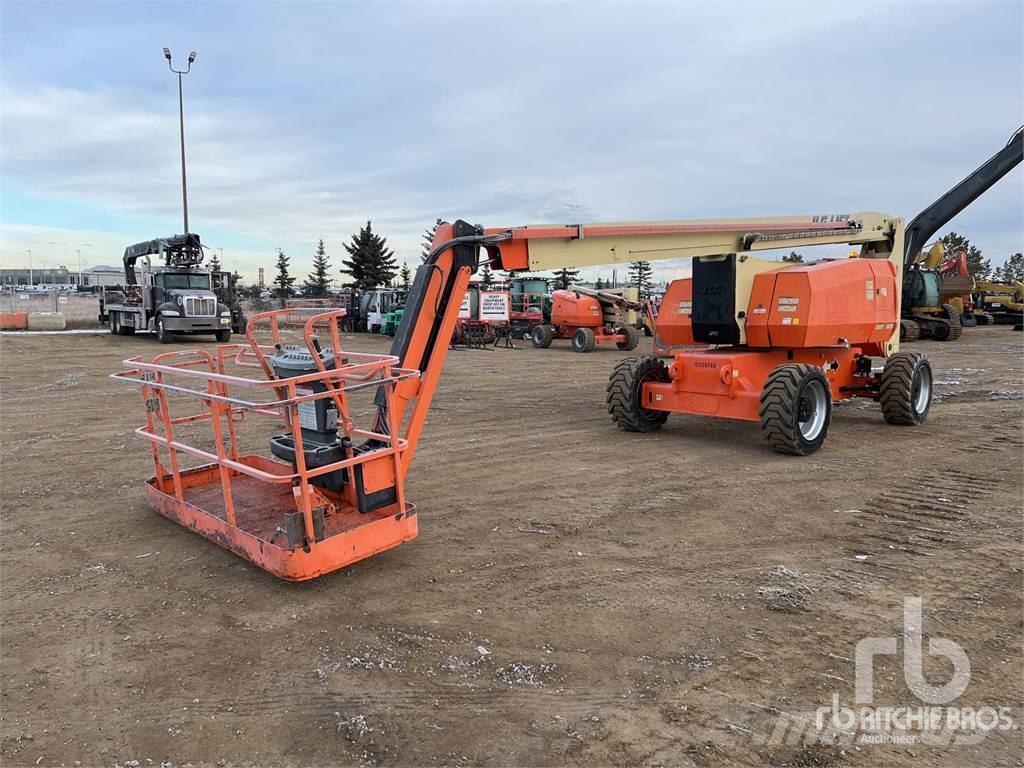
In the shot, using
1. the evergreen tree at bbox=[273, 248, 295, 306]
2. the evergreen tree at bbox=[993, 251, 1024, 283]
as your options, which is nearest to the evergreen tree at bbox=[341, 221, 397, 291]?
the evergreen tree at bbox=[273, 248, 295, 306]

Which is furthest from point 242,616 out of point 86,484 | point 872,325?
point 872,325

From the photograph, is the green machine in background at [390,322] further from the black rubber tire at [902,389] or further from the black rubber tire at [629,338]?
→ the black rubber tire at [902,389]

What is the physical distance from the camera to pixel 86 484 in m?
6.32

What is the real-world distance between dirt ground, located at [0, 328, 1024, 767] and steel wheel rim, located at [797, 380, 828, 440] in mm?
453

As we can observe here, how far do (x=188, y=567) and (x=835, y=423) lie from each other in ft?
26.2

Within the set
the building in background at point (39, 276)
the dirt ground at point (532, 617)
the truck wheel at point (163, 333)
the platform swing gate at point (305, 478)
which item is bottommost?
the dirt ground at point (532, 617)

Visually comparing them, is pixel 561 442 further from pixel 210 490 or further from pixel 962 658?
pixel 962 658

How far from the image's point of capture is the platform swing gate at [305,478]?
3953 millimetres

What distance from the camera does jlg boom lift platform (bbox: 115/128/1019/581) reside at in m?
4.33

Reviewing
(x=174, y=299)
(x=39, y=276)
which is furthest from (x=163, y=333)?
(x=39, y=276)

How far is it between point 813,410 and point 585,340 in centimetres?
1367

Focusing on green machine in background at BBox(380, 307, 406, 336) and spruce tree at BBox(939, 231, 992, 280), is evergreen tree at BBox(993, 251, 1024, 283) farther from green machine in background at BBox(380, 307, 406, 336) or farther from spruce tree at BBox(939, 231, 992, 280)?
green machine in background at BBox(380, 307, 406, 336)

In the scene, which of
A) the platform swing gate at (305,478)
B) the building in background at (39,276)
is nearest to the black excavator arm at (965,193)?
the platform swing gate at (305,478)

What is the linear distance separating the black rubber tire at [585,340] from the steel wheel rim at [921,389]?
12.3 meters
